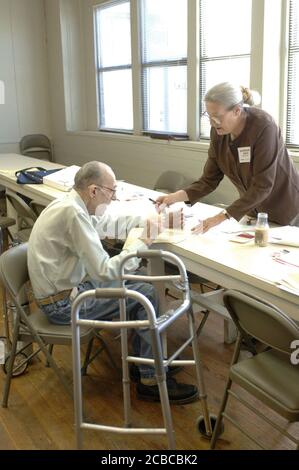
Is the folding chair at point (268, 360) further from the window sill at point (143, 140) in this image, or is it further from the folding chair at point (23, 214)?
the window sill at point (143, 140)

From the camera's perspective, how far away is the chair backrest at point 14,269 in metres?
2.22

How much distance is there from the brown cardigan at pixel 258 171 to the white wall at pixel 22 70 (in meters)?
4.85

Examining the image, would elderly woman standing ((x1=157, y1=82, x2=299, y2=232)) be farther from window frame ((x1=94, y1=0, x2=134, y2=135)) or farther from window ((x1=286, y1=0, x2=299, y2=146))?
window frame ((x1=94, y1=0, x2=134, y2=135))

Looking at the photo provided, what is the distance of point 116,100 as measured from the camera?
20.3 feet

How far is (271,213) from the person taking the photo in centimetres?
262

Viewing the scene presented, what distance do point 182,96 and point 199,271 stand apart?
3.14 meters

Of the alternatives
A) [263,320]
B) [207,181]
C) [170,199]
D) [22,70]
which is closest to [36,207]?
[170,199]

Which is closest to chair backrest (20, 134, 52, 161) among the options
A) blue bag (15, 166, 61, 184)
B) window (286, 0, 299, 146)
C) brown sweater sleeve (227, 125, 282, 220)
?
blue bag (15, 166, 61, 184)

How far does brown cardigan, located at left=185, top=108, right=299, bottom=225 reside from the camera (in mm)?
2365

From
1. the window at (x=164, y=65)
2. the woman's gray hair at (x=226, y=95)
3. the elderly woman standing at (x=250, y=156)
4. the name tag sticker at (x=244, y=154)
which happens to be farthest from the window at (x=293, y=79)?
the woman's gray hair at (x=226, y=95)

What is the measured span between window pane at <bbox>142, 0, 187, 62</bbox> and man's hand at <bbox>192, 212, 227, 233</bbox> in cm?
288
